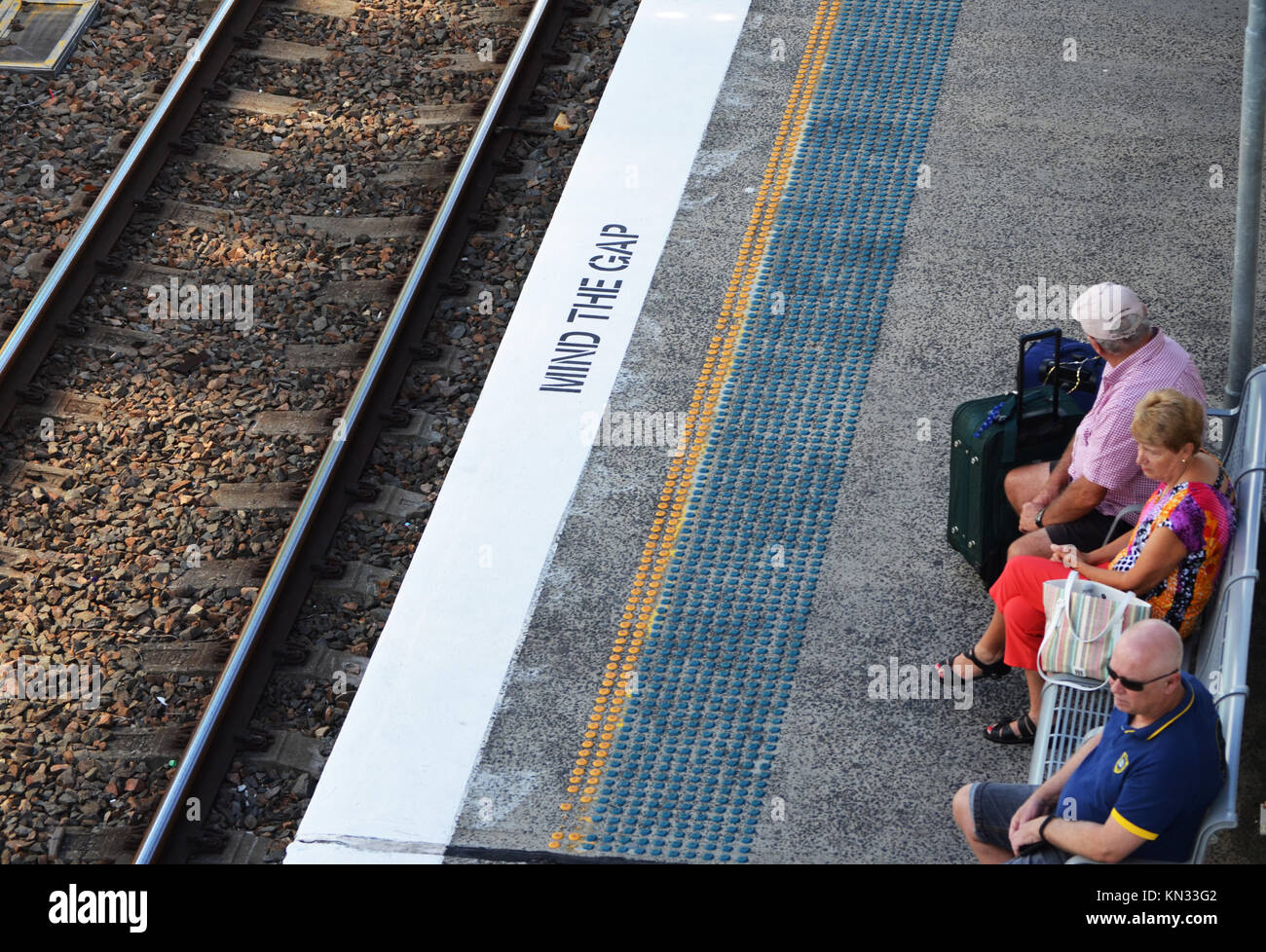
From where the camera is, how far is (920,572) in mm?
6621

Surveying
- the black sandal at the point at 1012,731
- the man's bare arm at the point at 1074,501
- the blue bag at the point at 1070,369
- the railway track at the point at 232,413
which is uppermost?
the blue bag at the point at 1070,369

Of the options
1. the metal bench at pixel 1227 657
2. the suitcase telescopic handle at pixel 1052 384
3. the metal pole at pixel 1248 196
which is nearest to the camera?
the metal bench at pixel 1227 657

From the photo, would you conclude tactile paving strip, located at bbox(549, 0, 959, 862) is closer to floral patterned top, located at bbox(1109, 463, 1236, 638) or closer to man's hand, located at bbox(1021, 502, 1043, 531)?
man's hand, located at bbox(1021, 502, 1043, 531)

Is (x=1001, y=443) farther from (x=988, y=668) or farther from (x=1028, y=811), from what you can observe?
(x=1028, y=811)

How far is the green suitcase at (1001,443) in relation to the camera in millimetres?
6047

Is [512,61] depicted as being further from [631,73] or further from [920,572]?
[920,572]

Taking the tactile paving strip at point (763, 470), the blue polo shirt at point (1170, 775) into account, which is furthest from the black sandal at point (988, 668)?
the blue polo shirt at point (1170, 775)

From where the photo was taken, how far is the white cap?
5559 millimetres

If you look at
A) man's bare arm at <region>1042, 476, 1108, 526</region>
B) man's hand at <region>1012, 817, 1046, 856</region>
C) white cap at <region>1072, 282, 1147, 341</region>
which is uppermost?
white cap at <region>1072, 282, 1147, 341</region>

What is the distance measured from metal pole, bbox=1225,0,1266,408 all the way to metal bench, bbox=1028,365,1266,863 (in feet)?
1.64

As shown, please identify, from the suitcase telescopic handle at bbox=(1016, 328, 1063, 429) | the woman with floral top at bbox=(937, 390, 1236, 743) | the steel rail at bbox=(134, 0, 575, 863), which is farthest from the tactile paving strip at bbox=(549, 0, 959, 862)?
the steel rail at bbox=(134, 0, 575, 863)

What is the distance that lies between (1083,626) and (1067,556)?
40 centimetres

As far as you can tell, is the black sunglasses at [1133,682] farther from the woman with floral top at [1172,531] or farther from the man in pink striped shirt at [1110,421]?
the man in pink striped shirt at [1110,421]

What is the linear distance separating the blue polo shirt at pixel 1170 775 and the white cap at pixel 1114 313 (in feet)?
5.12
